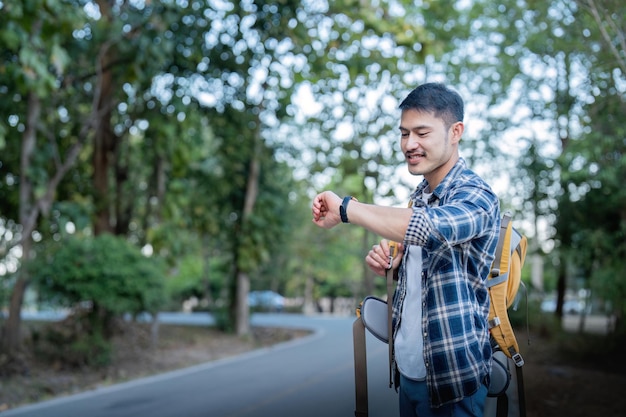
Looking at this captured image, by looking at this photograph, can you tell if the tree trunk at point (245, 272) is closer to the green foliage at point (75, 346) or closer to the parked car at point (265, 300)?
the parked car at point (265, 300)

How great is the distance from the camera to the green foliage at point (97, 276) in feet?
37.6

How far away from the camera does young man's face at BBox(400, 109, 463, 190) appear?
7.33 ft

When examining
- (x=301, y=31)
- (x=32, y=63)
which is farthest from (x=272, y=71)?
(x=32, y=63)

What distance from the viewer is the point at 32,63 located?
872cm

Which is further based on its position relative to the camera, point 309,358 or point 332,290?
point 332,290

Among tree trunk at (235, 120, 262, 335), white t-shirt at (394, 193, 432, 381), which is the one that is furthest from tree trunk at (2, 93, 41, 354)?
white t-shirt at (394, 193, 432, 381)

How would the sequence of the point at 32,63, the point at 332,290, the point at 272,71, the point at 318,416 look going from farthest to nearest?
the point at 332,290
the point at 272,71
the point at 32,63
the point at 318,416

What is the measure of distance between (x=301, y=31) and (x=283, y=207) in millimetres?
9367

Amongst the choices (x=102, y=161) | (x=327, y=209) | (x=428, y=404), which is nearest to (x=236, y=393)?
(x=102, y=161)

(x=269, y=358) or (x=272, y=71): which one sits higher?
(x=272, y=71)

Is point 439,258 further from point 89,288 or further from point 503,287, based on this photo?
point 89,288

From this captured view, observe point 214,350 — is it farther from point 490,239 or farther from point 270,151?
point 490,239

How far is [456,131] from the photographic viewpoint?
2.28 meters

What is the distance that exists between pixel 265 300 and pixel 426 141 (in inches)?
1221
